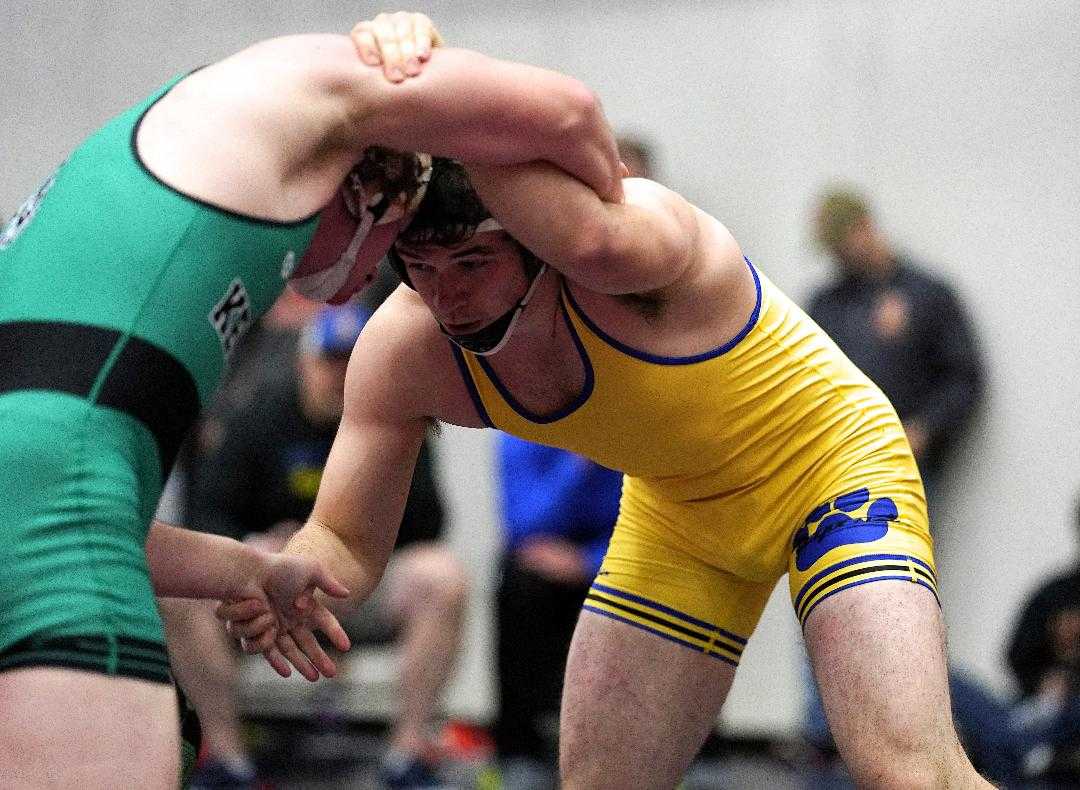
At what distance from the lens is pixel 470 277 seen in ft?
10.9

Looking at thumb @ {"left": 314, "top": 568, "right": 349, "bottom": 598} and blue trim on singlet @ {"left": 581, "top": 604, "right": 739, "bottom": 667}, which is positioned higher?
thumb @ {"left": 314, "top": 568, "right": 349, "bottom": 598}

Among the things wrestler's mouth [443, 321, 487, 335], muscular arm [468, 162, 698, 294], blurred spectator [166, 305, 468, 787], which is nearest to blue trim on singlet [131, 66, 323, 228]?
muscular arm [468, 162, 698, 294]

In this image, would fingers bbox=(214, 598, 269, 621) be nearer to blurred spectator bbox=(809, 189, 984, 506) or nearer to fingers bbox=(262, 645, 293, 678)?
fingers bbox=(262, 645, 293, 678)

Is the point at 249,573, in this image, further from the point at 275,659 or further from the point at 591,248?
the point at 591,248

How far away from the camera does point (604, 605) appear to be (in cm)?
391

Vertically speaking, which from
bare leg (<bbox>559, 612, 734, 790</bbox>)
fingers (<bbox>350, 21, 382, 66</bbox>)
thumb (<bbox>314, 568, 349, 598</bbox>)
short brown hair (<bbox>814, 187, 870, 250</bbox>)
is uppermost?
fingers (<bbox>350, 21, 382, 66</bbox>)

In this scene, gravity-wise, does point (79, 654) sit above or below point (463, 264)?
below

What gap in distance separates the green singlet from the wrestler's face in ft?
1.85

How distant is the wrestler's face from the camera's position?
328cm

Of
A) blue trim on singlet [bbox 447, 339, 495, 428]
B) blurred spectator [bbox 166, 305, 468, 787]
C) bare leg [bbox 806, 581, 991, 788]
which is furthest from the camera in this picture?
blurred spectator [bbox 166, 305, 468, 787]

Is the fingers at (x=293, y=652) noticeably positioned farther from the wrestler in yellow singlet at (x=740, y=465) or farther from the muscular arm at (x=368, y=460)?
the wrestler in yellow singlet at (x=740, y=465)

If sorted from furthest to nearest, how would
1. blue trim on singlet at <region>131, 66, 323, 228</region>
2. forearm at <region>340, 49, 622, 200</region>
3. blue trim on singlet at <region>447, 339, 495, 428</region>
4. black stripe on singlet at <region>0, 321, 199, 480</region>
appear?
blue trim on singlet at <region>447, 339, 495, 428</region>, forearm at <region>340, 49, 622, 200</region>, blue trim on singlet at <region>131, 66, 323, 228</region>, black stripe on singlet at <region>0, 321, 199, 480</region>

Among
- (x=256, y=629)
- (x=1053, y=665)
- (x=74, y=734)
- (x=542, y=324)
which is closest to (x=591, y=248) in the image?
(x=542, y=324)

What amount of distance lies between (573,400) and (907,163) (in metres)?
4.90
